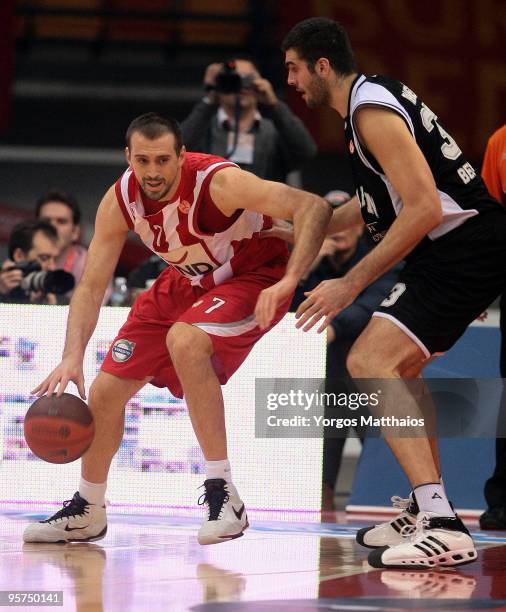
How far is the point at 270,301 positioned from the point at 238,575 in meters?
0.96

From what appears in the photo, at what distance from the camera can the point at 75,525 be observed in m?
4.92

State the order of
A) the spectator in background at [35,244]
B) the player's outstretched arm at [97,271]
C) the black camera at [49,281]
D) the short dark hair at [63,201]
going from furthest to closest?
the short dark hair at [63,201], the spectator in background at [35,244], the black camera at [49,281], the player's outstretched arm at [97,271]

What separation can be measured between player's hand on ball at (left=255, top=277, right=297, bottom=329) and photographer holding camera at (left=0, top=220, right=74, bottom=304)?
2.61m

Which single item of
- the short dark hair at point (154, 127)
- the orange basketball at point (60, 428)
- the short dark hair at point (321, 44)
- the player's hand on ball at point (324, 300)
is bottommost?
the orange basketball at point (60, 428)

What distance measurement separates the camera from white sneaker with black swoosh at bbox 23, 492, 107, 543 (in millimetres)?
4898

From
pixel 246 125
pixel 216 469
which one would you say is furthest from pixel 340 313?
pixel 216 469

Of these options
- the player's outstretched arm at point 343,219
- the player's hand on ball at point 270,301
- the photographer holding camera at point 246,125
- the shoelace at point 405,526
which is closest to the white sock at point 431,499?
the shoelace at point 405,526

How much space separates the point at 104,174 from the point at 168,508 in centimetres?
803

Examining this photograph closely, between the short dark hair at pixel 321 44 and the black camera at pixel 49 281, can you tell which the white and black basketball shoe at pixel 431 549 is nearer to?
the short dark hair at pixel 321 44

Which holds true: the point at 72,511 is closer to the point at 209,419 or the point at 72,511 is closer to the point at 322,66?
the point at 209,419

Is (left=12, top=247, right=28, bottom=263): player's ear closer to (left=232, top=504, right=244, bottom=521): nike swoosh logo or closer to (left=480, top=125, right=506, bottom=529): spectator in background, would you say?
(left=480, top=125, right=506, bottom=529): spectator in background

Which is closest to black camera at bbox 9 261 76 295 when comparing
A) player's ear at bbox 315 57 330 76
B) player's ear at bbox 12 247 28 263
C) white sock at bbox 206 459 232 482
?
player's ear at bbox 12 247 28 263

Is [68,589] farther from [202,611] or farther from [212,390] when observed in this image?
[212,390]

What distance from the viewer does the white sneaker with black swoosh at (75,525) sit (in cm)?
490
